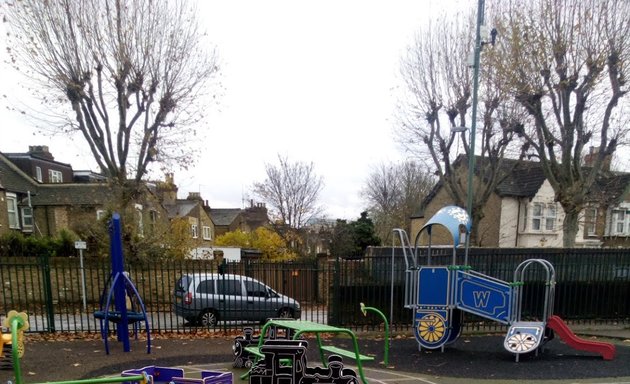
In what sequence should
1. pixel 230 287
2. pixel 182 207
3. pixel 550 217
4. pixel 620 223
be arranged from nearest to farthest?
pixel 230 287 → pixel 550 217 → pixel 620 223 → pixel 182 207

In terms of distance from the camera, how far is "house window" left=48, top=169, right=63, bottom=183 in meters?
28.3

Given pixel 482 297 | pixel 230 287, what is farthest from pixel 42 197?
pixel 482 297

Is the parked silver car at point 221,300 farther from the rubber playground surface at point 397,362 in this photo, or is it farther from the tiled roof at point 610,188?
the tiled roof at point 610,188

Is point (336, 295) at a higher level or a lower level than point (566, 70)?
lower

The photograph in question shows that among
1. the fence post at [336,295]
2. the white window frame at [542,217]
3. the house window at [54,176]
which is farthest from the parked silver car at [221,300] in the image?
the house window at [54,176]

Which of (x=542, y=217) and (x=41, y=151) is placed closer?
(x=542, y=217)

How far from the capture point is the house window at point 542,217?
2253cm

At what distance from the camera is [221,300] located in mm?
9742

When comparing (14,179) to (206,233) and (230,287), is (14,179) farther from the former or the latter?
(230,287)

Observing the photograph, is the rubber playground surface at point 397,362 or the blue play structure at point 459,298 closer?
the rubber playground surface at point 397,362

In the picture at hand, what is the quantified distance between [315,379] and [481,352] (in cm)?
438

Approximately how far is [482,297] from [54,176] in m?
31.6

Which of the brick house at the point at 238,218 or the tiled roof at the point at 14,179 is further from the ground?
the tiled roof at the point at 14,179

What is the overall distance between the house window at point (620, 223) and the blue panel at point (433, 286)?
25304mm
